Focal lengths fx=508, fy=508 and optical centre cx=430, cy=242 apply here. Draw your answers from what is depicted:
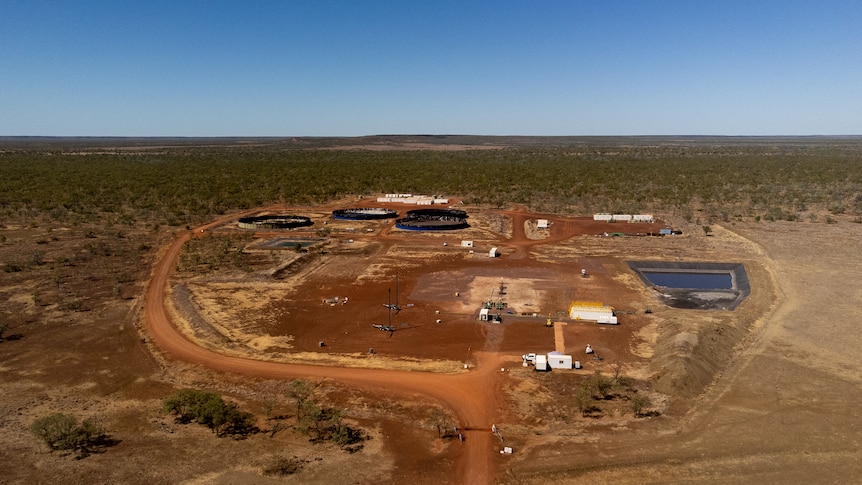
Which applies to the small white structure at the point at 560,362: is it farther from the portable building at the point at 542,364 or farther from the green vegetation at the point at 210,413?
the green vegetation at the point at 210,413

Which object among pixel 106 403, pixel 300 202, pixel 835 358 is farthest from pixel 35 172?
pixel 835 358

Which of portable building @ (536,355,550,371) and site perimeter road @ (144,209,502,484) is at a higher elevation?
portable building @ (536,355,550,371)

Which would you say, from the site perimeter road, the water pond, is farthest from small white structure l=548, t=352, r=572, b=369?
the water pond

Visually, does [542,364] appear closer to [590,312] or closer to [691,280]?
[590,312]

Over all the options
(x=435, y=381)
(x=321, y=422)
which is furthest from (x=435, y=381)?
(x=321, y=422)

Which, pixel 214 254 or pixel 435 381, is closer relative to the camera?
pixel 435 381

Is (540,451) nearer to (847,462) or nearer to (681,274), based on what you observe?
(847,462)

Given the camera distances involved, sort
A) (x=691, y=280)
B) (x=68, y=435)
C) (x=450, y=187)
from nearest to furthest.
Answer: (x=68, y=435) → (x=691, y=280) → (x=450, y=187)

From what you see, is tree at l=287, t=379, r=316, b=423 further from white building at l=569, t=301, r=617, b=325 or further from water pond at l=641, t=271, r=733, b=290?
water pond at l=641, t=271, r=733, b=290
